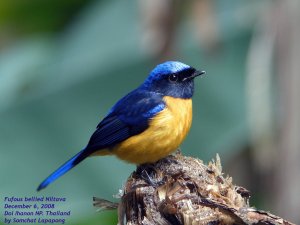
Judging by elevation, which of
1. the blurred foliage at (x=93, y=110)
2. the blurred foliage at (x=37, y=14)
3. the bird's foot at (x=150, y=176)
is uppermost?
the blurred foliage at (x=37, y=14)

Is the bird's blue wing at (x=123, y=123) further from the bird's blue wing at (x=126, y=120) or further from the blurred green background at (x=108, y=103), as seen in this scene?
the blurred green background at (x=108, y=103)

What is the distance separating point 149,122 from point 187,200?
1893mm

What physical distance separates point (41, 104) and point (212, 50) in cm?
200

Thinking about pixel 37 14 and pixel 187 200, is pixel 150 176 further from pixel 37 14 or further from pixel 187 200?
pixel 37 14

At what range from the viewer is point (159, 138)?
16.6 feet

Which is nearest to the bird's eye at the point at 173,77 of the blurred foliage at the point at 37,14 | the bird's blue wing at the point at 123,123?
the bird's blue wing at the point at 123,123

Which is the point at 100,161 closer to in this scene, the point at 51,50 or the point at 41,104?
the point at 41,104

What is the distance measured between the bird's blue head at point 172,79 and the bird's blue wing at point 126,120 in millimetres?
93

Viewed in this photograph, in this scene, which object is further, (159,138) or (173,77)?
(173,77)

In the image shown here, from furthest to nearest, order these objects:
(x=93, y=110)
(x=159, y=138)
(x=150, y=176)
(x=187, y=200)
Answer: (x=93, y=110) < (x=159, y=138) < (x=150, y=176) < (x=187, y=200)

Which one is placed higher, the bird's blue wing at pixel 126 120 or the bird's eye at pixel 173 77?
the bird's eye at pixel 173 77

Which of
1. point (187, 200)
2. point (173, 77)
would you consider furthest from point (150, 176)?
point (173, 77)

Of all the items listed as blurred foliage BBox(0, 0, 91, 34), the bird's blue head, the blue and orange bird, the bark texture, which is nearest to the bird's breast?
the blue and orange bird

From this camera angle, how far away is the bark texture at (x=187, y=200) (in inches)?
126
